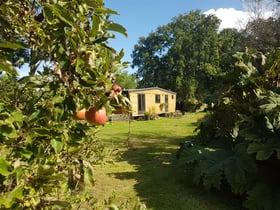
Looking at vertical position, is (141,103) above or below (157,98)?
below

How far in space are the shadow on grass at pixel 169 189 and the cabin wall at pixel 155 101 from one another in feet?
57.9

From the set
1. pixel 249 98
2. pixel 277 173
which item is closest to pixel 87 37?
pixel 277 173

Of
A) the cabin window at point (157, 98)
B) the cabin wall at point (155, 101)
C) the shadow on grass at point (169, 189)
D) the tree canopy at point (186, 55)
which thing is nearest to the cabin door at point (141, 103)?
the cabin wall at point (155, 101)

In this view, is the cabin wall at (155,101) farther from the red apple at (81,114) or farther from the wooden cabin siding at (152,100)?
the red apple at (81,114)

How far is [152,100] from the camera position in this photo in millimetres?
28859

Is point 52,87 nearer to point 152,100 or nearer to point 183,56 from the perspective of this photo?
point 152,100

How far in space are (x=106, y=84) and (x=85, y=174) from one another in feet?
1.79

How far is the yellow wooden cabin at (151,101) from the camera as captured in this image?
86.8 ft

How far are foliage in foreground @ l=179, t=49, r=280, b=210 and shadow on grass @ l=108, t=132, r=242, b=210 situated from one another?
0.41m

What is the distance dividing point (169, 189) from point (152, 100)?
23.2 m

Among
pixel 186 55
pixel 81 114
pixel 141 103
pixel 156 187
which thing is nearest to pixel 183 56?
→ pixel 186 55

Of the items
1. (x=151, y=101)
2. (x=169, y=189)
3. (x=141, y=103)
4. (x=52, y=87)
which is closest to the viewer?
(x=52, y=87)

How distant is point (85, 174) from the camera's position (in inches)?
61.1

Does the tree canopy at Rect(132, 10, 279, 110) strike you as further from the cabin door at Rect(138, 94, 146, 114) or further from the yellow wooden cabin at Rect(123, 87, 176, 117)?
the cabin door at Rect(138, 94, 146, 114)
